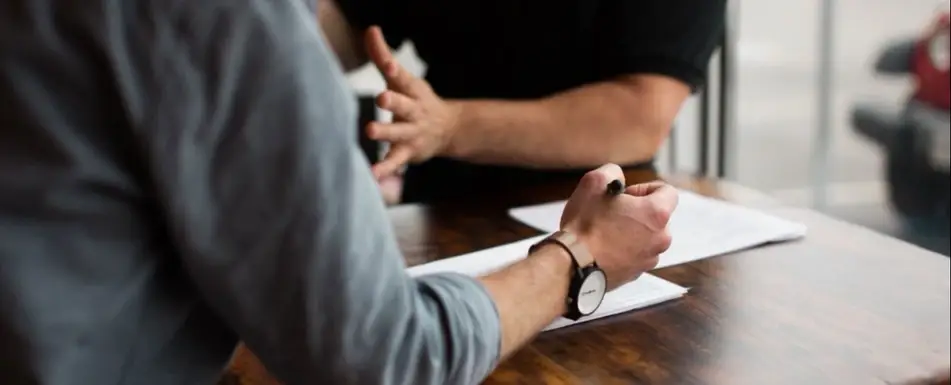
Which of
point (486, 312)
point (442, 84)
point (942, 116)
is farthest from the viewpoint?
point (942, 116)

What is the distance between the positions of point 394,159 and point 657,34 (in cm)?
35

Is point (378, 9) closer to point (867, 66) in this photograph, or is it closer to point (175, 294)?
point (175, 294)

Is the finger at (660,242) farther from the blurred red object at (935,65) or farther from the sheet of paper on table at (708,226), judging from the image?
the blurred red object at (935,65)

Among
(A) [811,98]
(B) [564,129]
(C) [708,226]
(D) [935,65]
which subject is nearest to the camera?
(C) [708,226]

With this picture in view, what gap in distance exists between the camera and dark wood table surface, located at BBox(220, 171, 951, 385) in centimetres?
67

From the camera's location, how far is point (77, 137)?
46 centimetres

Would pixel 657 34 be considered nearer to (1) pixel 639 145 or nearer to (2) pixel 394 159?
(1) pixel 639 145

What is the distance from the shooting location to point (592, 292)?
0.70 metres

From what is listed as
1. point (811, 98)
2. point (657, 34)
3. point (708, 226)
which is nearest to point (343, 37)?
point (657, 34)

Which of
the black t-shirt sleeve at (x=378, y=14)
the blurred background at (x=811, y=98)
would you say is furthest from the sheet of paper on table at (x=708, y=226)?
the blurred background at (x=811, y=98)

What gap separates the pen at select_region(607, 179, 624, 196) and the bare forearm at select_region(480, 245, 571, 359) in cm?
6

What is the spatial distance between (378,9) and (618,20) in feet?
1.06

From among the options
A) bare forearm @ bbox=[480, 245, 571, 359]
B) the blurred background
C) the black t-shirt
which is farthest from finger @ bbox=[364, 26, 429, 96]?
the blurred background

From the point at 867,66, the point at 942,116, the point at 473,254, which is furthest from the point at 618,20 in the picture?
the point at 867,66
